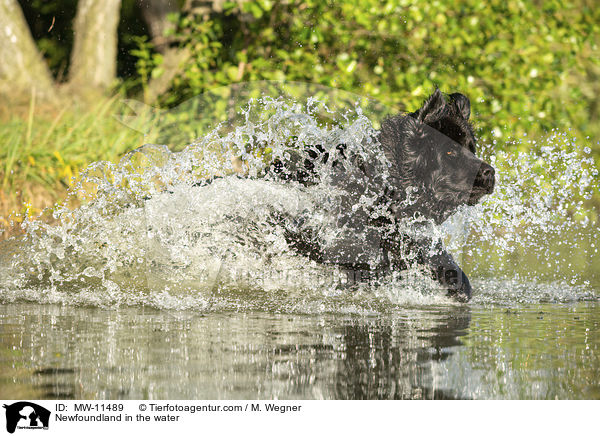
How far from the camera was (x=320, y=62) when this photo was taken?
10250 mm

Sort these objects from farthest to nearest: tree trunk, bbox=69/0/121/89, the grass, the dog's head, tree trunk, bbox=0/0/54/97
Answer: tree trunk, bbox=69/0/121/89 → tree trunk, bbox=0/0/54/97 → the grass → the dog's head

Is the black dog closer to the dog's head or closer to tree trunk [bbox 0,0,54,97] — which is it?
the dog's head

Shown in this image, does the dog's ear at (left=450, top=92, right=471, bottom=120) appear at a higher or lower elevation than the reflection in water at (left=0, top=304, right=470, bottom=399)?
higher

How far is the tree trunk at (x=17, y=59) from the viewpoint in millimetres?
10188

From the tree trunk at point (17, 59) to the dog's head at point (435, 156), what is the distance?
6958 millimetres

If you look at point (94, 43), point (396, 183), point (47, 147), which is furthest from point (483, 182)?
point (94, 43)

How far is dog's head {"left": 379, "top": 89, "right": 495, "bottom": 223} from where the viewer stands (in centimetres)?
510

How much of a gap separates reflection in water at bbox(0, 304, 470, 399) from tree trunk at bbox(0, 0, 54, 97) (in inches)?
273

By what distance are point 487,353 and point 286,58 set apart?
24.5 ft

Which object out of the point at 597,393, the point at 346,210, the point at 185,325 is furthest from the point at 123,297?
the point at 597,393

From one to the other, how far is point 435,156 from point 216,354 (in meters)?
2.73

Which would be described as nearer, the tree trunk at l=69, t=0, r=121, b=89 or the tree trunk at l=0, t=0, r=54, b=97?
the tree trunk at l=0, t=0, r=54, b=97
